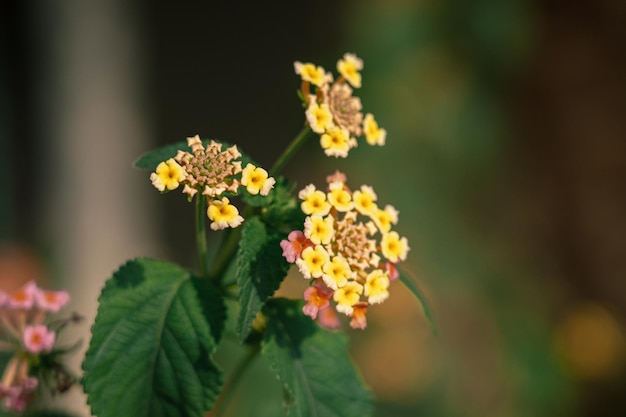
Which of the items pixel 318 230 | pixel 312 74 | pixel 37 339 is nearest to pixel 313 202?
pixel 318 230

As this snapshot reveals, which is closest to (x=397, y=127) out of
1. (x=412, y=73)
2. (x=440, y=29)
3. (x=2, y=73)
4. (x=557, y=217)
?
(x=412, y=73)

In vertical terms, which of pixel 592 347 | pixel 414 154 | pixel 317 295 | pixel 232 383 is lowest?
pixel 592 347

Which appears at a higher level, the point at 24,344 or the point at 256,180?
the point at 256,180

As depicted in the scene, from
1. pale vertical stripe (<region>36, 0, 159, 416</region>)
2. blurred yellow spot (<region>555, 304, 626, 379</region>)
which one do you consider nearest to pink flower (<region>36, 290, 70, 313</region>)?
blurred yellow spot (<region>555, 304, 626, 379</region>)

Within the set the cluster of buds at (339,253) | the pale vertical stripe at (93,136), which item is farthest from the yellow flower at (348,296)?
the pale vertical stripe at (93,136)

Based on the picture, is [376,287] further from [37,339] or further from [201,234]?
[37,339]

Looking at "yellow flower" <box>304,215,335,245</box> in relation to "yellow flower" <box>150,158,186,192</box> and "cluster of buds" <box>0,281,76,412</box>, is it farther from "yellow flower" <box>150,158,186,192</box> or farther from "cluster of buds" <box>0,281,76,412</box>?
"cluster of buds" <box>0,281,76,412</box>

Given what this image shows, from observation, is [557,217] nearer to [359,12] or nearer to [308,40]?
[359,12]
